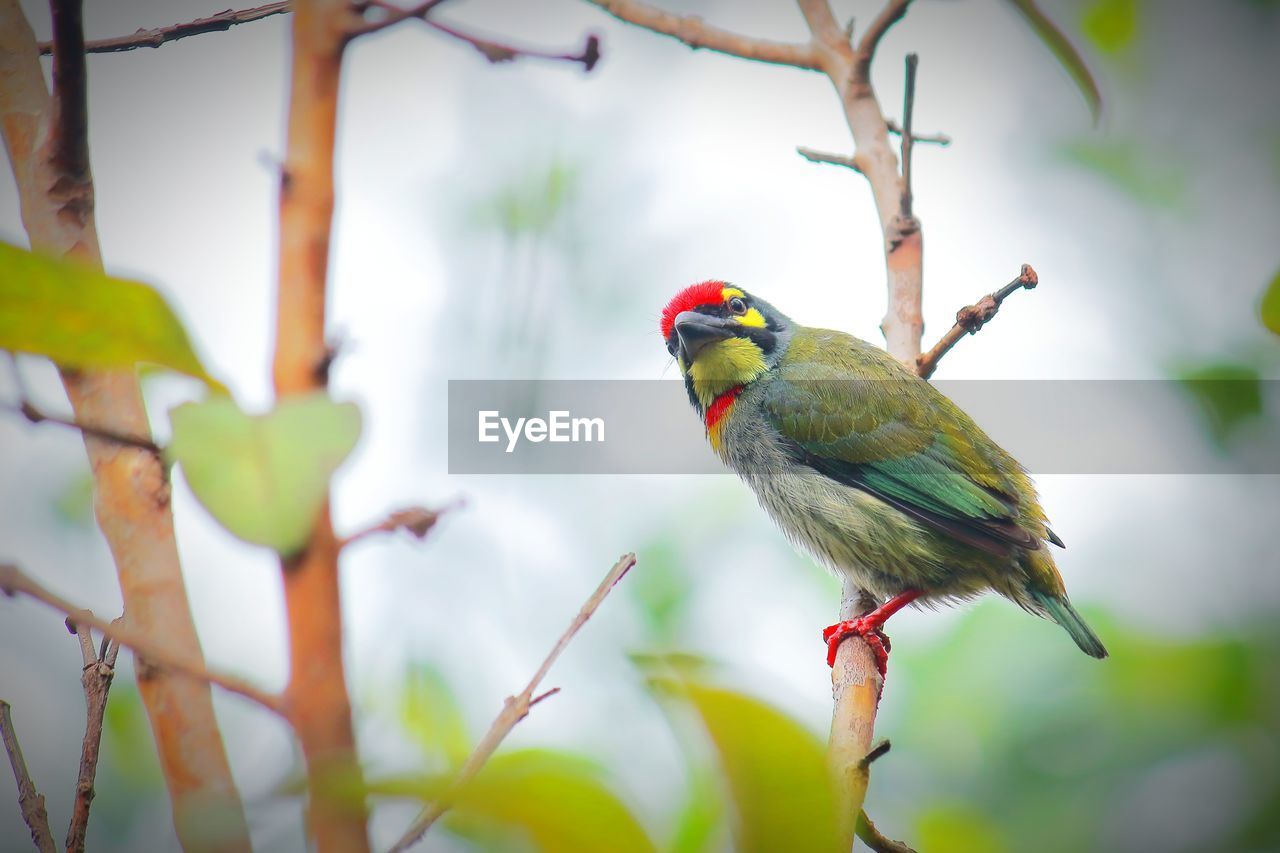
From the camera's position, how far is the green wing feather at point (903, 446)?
341cm

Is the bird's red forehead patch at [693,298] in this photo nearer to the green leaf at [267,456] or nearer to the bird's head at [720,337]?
the bird's head at [720,337]

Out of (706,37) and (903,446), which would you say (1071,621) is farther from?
(706,37)

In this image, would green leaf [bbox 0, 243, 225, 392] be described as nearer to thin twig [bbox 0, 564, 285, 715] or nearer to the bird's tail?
thin twig [bbox 0, 564, 285, 715]

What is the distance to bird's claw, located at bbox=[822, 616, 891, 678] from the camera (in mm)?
3100

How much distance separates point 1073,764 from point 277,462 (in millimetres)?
2893

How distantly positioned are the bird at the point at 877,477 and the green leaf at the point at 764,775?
8.17 ft

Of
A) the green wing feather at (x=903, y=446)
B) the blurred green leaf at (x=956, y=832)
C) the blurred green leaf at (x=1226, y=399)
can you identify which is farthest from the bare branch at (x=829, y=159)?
the blurred green leaf at (x=956, y=832)

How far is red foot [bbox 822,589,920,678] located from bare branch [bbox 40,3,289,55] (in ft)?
7.66

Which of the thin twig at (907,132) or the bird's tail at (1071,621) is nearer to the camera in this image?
the thin twig at (907,132)

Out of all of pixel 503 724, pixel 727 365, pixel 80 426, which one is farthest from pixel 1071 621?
pixel 80 426

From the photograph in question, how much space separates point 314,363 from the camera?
26.8 inches

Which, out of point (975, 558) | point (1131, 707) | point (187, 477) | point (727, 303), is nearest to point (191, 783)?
point (187, 477)

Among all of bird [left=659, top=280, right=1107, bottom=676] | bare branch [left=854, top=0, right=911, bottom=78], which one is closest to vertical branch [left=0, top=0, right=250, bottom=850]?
bare branch [left=854, top=0, right=911, bottom=78]

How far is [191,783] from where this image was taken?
707 millimetres
